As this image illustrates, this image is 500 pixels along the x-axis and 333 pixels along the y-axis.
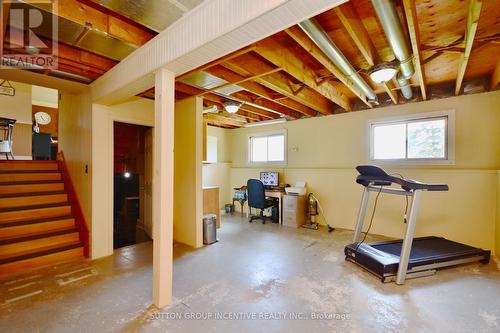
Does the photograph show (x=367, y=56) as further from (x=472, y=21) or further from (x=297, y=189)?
(x=297, y=189)

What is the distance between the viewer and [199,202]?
3756 millimetres

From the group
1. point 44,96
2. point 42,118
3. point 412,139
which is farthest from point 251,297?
point 42,118

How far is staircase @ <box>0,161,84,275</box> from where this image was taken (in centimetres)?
292

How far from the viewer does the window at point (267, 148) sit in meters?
5.88

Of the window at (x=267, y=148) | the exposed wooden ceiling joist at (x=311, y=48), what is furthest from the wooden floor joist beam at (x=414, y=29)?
the window at (x=267, y=148)

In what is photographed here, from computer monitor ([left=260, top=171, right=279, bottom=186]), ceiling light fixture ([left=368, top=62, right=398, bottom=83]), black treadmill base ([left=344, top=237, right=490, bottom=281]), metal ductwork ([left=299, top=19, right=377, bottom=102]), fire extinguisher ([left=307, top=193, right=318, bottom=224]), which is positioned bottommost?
black treadmill base ([left=344, top=237, right=490, bottom=281])

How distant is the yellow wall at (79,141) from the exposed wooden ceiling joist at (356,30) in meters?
3.26

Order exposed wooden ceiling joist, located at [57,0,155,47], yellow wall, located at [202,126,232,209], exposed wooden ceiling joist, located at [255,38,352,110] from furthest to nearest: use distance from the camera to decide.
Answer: yellow wall, located at [202,126,232,209] → exposed wooden ceiling joist, located at [255,38,352,110] → exposed wooden ceiling joist, located at [57,0,155,47]

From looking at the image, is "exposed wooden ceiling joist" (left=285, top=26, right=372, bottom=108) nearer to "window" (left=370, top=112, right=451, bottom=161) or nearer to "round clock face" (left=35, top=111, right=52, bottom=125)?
"window" (left=370, top=112, right=451, bottom=161)

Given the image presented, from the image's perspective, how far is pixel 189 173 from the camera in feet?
12.6

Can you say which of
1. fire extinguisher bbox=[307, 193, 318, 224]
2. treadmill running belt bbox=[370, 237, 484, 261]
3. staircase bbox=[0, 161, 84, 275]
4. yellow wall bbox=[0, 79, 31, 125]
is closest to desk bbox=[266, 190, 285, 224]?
fire extinguisher bbox=[307, 193, 318, 224]

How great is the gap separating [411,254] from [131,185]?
5.10 meters

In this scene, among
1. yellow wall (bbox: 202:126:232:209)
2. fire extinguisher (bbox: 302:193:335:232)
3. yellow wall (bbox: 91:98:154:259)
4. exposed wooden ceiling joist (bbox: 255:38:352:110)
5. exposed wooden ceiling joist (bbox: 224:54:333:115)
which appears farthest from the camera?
yellow wall (bbox: 202:126:232:209)

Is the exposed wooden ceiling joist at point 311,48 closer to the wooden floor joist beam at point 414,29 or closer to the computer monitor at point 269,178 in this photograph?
the wooden floor joist beam at point 414,29
